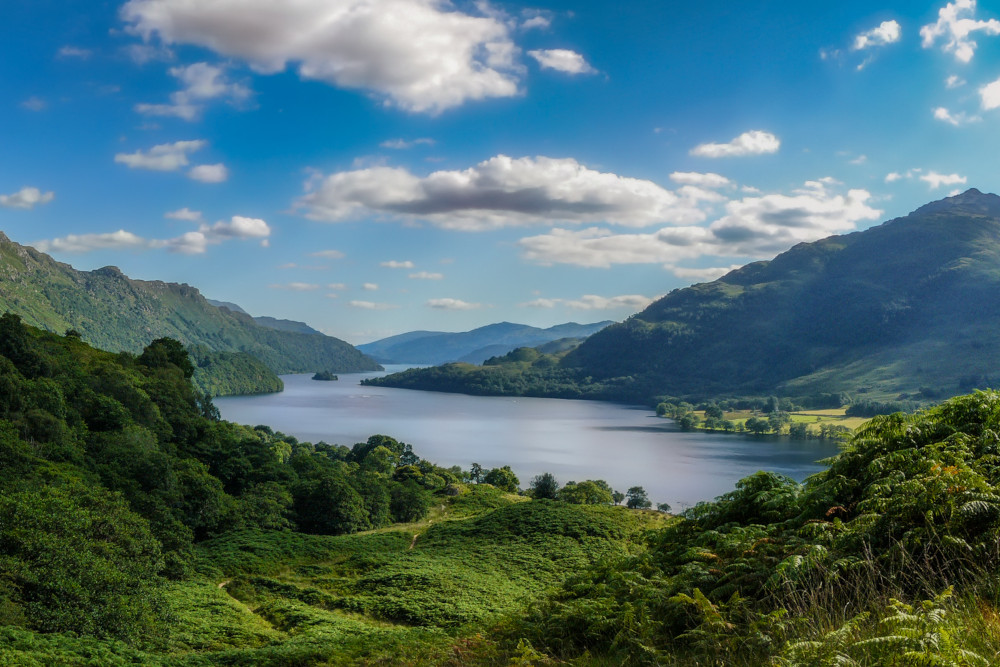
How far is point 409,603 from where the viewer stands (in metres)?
28.1

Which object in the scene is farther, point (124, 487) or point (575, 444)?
point (575, 444)

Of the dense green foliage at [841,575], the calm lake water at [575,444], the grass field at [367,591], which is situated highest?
the dense green foliage at [841,575]

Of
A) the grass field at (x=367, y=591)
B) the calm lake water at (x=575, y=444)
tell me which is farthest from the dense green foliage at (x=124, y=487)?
the calm lake water at (x=575, y=444)

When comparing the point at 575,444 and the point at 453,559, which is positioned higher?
the point at 453,559

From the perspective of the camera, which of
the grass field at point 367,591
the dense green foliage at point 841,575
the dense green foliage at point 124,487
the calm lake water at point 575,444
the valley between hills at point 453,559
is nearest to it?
the dense green foliage at point 841,575

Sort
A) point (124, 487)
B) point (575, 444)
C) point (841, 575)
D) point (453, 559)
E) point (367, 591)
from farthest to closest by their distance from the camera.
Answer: point (575, 444) → point (453, 559) → point (124, 487) → point (367, 591) → point (841, 575)

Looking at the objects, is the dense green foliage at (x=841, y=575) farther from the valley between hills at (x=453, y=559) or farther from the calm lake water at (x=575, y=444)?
the calm lake water at (x=575, y=444)

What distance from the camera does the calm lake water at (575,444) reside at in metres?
92.2

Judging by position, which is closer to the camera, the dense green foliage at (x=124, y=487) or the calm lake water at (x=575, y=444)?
the dense green foliage at (x=124, y=487)

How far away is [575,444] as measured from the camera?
127m

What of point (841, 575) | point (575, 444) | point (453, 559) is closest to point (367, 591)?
point (453, 559)

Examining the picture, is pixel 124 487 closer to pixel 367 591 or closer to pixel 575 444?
pixel 367 591

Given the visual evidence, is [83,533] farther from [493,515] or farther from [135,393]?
[135,393]

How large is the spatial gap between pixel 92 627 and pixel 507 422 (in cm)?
15250
